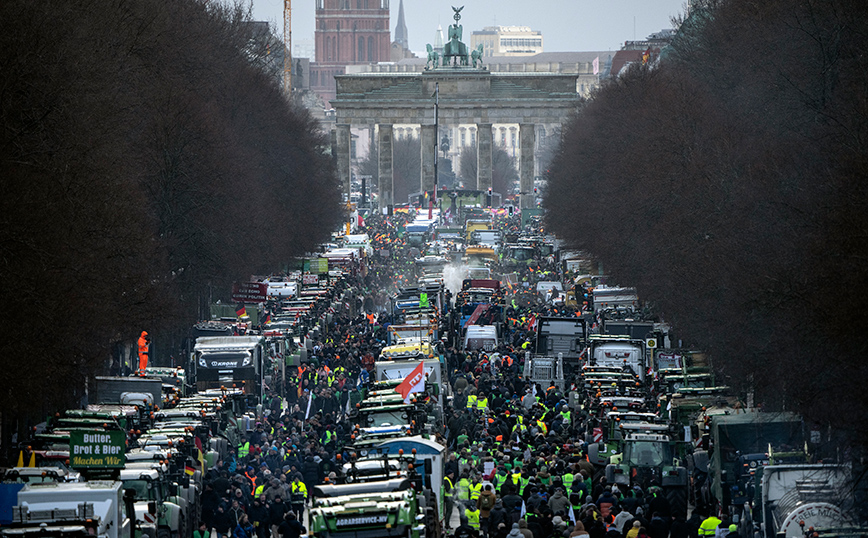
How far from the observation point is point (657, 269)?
46.2 m

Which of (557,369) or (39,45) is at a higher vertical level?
(39,45)

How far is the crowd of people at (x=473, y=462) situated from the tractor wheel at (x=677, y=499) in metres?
0.13

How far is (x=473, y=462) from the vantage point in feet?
91.9

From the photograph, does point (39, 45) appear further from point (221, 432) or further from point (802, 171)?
point (802, 171)

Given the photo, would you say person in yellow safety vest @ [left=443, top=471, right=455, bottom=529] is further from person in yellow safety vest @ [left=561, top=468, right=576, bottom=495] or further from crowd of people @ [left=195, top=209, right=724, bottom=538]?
person in yellow safety vest @ [left=561, top=468, right=576, bottom=495]

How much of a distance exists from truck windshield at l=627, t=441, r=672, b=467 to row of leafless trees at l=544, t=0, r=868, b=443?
204 cm

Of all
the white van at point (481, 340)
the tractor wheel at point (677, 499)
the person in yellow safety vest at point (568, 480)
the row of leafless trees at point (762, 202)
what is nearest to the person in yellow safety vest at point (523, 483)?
the person in yellow safety vest at point (568, 480)

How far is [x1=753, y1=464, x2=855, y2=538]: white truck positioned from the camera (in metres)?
20.0

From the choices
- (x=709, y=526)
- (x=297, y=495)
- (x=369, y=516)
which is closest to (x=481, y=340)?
(x=297, y=495)

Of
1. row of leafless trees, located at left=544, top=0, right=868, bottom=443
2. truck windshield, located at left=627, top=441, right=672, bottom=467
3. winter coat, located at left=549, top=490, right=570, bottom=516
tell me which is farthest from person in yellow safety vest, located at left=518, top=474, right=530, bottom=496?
row of leafless trees, located at left=544, top=0, right=868, bottom=443

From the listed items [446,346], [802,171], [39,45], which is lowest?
[446,346]

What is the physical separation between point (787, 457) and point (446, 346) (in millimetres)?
23311

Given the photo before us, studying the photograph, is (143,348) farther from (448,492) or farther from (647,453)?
(647,453)

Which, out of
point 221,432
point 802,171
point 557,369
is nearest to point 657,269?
point 557,369
